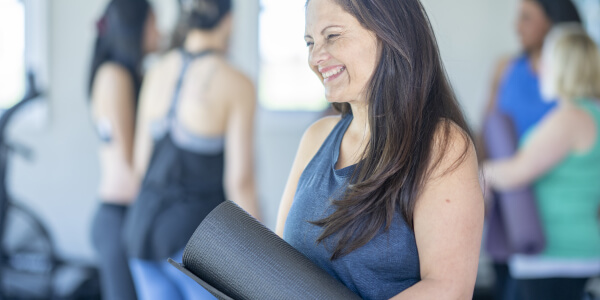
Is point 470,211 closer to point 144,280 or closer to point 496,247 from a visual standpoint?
point 144,280

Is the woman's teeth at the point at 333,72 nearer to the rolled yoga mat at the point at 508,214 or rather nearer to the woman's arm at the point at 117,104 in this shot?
the rolled yoga mat at the point at 508,214

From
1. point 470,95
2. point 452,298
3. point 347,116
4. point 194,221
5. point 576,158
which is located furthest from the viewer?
point 470,95

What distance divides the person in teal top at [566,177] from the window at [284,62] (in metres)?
2.29

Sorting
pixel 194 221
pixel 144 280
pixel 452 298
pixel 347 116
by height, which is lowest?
pixel 144 280

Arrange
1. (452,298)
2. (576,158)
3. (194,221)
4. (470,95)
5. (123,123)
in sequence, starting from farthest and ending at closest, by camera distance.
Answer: (470,95), (123,123), (576,158), (194,221), (452,298)

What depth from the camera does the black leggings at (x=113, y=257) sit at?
7.79 ft

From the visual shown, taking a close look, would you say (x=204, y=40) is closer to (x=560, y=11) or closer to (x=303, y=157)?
(x=303, y=157)

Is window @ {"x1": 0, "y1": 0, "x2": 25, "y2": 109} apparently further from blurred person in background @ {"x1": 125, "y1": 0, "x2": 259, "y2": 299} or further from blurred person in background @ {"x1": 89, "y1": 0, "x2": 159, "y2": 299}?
blurred person in background @ {"x1": 125, "y1": 0, "x2": 259, "y2": 299}

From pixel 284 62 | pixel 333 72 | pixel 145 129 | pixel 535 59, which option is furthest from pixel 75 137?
pixel 333 72

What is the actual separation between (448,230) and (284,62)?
3625 mm

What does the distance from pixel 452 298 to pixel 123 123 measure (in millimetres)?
1813

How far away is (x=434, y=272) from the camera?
0.98 meters

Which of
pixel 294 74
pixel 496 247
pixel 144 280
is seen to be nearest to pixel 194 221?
pixel 144 280

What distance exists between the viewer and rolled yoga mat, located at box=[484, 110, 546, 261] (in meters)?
2.27
